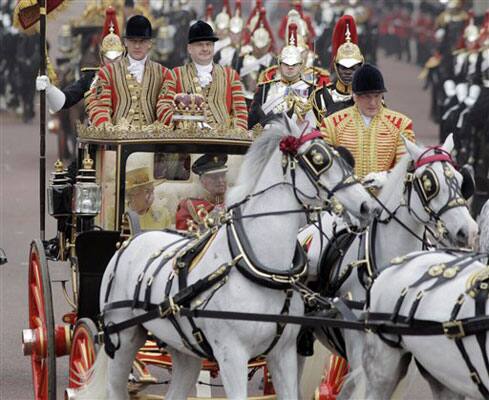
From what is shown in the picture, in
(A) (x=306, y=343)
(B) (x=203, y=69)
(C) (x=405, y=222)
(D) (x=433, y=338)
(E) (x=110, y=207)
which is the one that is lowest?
(A) (x=306, y=343)

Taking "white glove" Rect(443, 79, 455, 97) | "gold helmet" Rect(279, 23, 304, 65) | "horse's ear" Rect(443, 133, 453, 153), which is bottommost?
"white glove" Rect(443, 79, 455, 97)

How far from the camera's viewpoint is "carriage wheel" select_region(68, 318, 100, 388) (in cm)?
883

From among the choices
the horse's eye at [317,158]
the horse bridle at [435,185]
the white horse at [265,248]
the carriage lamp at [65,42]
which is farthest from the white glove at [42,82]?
the carriage lamp at [65,42]

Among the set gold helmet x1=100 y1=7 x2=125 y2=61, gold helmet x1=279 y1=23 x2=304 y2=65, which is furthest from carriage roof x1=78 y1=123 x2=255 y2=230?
gold helmet x1=279 y1=23 x2=304 y2=65

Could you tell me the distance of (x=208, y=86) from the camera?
10.2 m

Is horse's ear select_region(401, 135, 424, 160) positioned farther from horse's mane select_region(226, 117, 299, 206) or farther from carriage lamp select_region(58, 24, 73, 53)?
carriage lamp select_region(58, 24, 73, 53)

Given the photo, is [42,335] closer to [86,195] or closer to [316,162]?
[86,195]

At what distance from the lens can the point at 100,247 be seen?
921 centimetres

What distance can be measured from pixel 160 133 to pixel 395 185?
1.66 metres

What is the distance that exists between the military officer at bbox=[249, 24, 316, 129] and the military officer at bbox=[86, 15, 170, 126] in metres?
1.55

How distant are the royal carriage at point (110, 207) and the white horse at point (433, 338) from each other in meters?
1.48

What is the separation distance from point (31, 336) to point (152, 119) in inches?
58.9

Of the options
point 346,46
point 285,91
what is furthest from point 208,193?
point 285,91

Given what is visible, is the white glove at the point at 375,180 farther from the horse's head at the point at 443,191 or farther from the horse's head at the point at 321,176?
the horse's head at the point at 321,176
